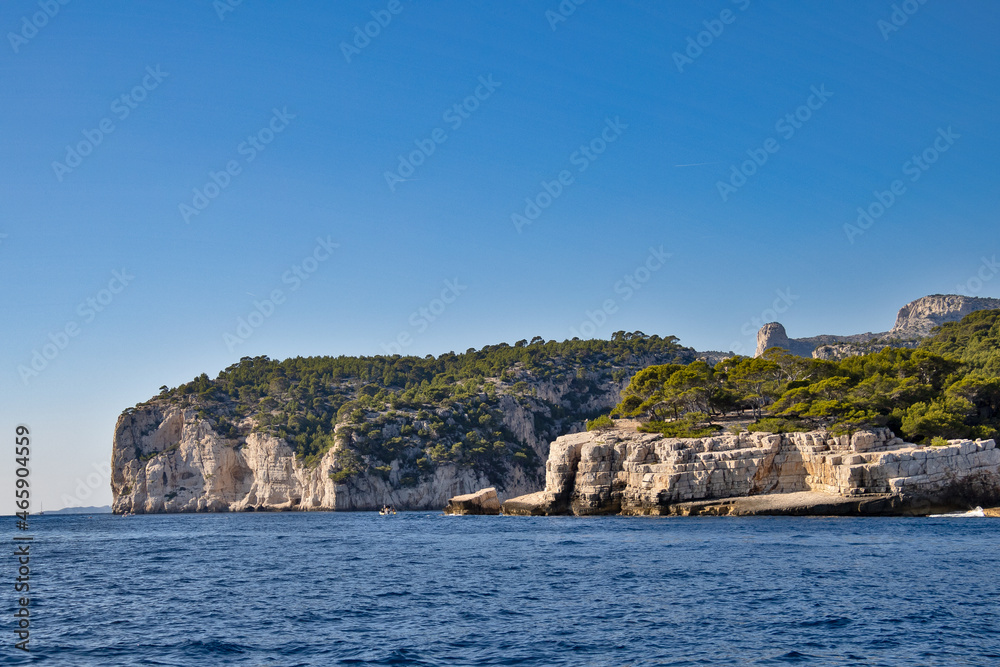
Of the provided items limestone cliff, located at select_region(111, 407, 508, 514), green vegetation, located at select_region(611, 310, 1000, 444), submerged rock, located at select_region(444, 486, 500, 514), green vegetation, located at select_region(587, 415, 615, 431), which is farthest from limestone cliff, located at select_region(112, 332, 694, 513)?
green vegetation, located at select_region(611, 310, 1000, 444)

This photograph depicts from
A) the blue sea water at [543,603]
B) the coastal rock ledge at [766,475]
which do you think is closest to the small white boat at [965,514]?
the coastal rock ledge at [766,475]

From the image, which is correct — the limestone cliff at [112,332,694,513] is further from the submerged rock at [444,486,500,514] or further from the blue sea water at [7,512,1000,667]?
the blue sea water at [7,512,1000,667]

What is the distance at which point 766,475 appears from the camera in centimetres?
5644

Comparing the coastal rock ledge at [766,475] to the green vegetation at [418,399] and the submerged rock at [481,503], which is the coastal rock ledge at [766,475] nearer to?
the submerged rock at [481,503]

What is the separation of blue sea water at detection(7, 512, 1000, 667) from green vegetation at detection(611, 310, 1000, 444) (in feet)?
69.9

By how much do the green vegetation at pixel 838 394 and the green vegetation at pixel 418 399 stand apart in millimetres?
41694

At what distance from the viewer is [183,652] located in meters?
15.9

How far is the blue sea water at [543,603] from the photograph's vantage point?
15453 millimetres

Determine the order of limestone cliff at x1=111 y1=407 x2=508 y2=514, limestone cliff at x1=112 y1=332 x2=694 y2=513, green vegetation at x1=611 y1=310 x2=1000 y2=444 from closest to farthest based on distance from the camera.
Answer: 1. green vegetation at x1=611 y1=310 x2=1000 y2=444
2. limestone cliff at x1=111 y1=407 x2=508 y2=514
3. limestone cliff at x1=112 y1=332 x2=694 y2=513

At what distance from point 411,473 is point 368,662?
3751 inches

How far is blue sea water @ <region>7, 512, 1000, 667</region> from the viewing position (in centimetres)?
1545

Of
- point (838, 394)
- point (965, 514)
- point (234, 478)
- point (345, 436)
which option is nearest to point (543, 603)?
point (965, 514)

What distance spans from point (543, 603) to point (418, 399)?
103 meters

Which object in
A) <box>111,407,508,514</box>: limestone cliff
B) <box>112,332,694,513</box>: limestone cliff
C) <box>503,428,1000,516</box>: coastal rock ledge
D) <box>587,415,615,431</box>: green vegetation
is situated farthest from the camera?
<box>112,332,694,513</box>: limestone cliff
